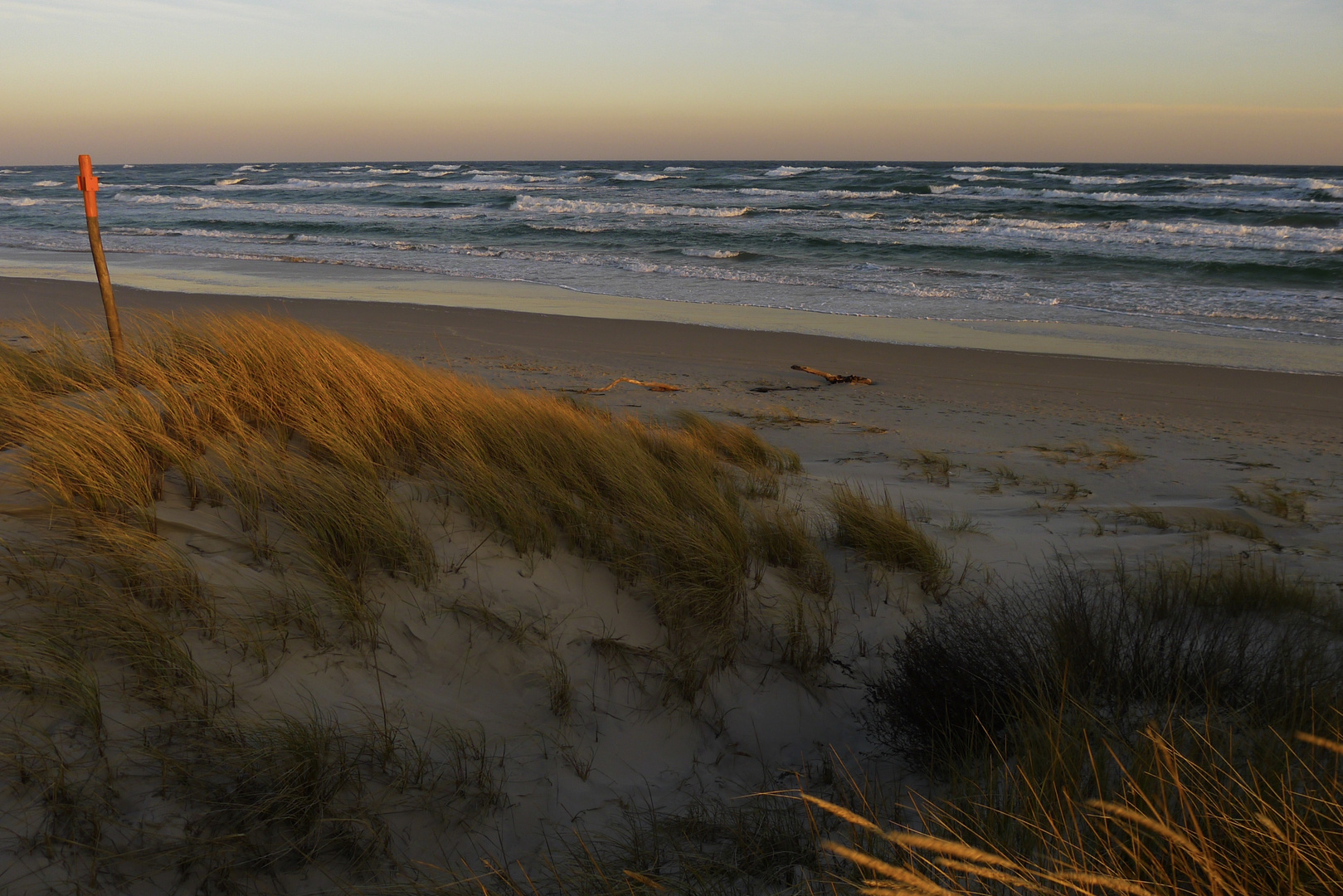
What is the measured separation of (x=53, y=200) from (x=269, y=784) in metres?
50.4

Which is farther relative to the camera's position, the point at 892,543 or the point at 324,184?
the point at 324,184

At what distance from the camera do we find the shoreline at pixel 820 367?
8305 millimetres

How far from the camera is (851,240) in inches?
953

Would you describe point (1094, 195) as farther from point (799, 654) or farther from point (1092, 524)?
point (799, 654)

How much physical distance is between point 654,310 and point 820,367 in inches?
189

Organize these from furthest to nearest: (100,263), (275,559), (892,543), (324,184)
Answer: (324,184), (100,263), (892,543), (275,559)

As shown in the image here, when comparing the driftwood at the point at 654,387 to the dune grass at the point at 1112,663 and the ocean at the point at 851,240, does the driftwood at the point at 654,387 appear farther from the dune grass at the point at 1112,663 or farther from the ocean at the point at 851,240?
the ocean at the point at 851,240

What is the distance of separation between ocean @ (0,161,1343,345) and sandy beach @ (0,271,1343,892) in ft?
16.5

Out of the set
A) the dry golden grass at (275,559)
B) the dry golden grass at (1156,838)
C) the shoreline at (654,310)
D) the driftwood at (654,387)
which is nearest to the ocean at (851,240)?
the shoreline at (654,310)

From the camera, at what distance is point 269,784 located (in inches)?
90.5

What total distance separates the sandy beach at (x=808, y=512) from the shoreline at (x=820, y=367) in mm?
55

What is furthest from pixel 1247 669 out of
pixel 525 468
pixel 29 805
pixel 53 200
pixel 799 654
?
pixel 53 200

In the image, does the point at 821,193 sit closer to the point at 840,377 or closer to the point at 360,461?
the point at 840,377

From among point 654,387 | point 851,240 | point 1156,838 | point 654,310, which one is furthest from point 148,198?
point 1156,838
